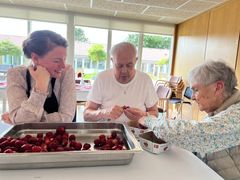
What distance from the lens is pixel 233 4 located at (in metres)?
3.28

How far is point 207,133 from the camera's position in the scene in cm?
79

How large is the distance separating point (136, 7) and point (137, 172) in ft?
12.2

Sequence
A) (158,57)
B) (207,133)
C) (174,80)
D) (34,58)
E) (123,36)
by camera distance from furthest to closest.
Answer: (158,57) < (123,36) < (174,80) < (34,58) < (207,133)

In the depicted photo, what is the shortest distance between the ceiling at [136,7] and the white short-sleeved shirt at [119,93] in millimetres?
2428

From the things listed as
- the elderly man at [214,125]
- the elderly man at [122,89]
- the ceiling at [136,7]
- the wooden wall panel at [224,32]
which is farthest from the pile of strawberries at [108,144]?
the ceiling at [136,7]

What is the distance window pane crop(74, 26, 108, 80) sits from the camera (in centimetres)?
482

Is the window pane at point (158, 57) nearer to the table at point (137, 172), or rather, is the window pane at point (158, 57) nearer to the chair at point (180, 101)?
the chair at point (180, 101)

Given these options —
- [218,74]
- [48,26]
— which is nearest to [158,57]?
[48,26]

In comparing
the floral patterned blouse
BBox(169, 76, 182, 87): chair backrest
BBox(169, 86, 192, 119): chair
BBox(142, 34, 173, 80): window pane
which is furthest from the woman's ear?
BBox(142, 34, 173, 80): window pane

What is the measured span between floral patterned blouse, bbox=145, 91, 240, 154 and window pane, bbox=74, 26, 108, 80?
4051mm

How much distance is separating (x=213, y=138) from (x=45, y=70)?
0.84m

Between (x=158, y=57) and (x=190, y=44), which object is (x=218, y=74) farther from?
A: (x=158, y=57)

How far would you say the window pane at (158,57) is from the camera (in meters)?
5.31

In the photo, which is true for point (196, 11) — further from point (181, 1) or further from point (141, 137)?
point (141, 137)
